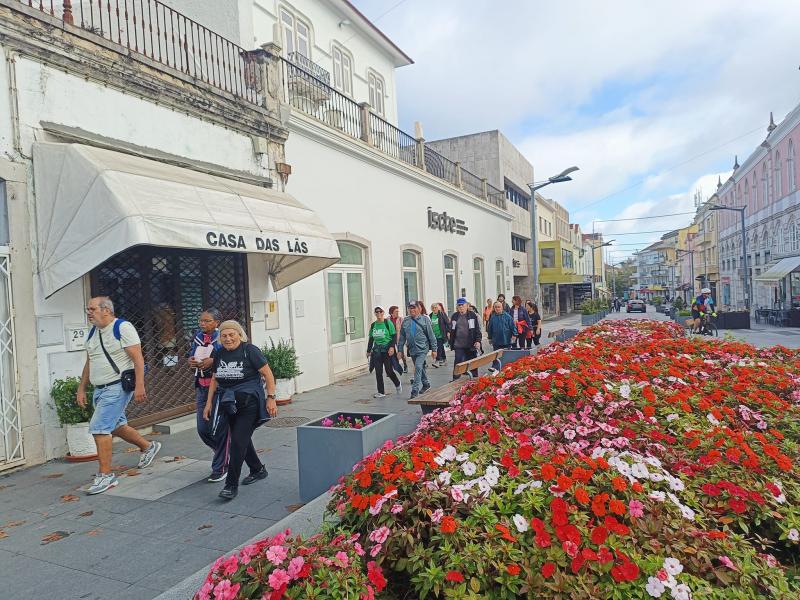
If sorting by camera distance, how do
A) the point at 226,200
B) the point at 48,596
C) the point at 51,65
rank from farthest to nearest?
the point at 226,200 < the point at 51,65 < the point at 48,596

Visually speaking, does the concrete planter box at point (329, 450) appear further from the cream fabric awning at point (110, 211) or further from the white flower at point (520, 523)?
the cream fabric awning at point (110, 211)

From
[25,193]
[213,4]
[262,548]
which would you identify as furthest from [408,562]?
[213,4]

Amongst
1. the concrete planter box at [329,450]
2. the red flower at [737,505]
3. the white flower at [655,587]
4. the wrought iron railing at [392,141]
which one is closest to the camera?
the white flower at [655,587]

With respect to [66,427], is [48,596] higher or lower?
lower

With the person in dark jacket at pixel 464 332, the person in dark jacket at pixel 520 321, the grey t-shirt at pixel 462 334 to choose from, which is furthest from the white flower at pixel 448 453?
the person in dark jacket at pixel 520 321

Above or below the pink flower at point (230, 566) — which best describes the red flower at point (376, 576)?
below

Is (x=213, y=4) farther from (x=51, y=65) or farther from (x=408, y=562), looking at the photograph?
(x=408, y=562)

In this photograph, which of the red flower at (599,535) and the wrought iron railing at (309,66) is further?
the wrought iron railing at (309,66)

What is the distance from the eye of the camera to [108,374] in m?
5.41

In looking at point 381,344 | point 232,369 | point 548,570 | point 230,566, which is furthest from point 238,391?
point 381,344

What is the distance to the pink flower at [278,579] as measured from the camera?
2.05m

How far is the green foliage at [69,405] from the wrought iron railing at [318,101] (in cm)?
709

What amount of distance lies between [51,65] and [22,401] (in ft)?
12.5

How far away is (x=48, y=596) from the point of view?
349cm
